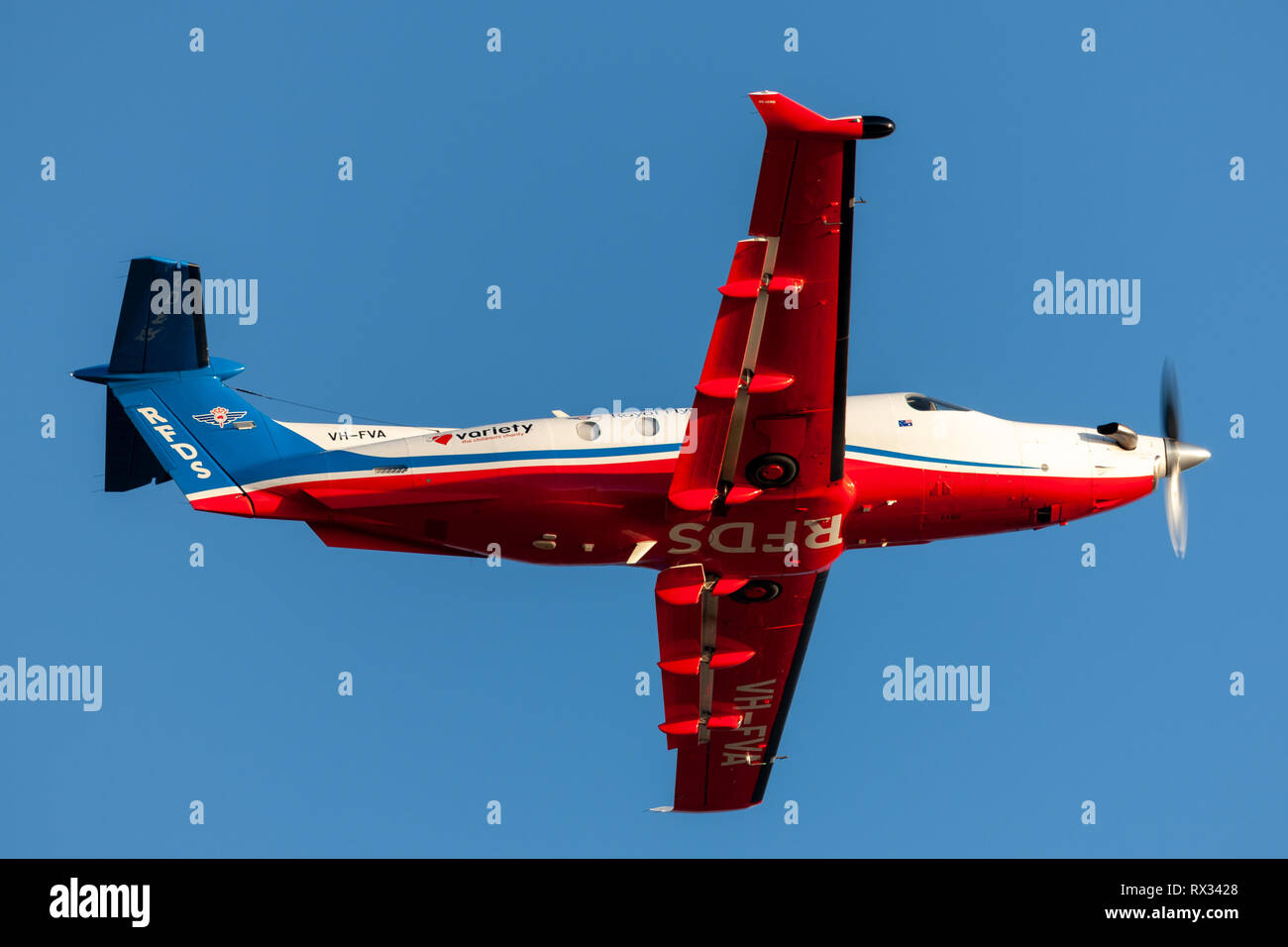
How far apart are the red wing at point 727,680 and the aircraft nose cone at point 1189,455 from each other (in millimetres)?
6906

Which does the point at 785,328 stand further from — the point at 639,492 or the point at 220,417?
the point at 220,417

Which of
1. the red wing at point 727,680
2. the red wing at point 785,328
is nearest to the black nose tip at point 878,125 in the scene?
the red wing at point 785,328

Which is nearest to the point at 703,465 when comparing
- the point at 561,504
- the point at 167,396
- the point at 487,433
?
the point at 561,504

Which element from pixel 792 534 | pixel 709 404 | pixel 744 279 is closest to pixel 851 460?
pixel 792 534

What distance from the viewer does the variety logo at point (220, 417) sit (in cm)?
2284

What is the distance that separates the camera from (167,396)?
23.2 metres

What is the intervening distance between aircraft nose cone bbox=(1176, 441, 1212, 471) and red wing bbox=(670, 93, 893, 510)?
7.44 metres

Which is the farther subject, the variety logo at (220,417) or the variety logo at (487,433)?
the variety logo at (220,417)

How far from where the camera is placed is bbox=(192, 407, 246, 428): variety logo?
74.9ft

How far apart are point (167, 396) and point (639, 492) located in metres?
8.77

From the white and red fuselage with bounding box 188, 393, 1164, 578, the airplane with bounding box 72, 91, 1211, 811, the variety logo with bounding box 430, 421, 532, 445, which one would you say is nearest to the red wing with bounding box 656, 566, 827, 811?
the airplane with bounding box 72, 91, 1211, 811

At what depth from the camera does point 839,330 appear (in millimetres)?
19094

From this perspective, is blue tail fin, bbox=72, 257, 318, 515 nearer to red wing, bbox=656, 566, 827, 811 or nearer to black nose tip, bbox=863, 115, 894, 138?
red wing, bbox=656, 566, 827, 811

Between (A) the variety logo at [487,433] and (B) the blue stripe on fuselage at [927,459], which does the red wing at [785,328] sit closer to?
(B) the blue stripe on fuselage at [927,459]
